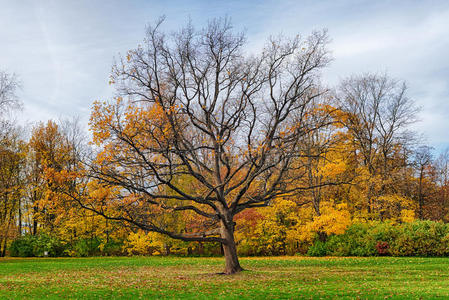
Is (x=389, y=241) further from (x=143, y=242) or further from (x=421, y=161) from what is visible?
(x=143, y=242)

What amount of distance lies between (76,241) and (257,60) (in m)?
24.4

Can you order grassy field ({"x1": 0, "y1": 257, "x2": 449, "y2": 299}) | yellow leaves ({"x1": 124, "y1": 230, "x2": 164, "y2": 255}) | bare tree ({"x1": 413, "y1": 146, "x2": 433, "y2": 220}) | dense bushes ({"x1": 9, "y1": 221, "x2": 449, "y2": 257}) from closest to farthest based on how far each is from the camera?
1. grassy field ({"x1": 0, "y1": 257, "x2": 449, "y2": 299})
2. dense bushes ({"x1": 9, "y1": 221, "x2": 449, "y2": 257})
3. yellow leaves ({"x1": 124, "y1": 230, "x2": 164, "y2": 255})
4. bare tree ({"x1": 413, "y1": 146, "x2": 433, "y2": 220})

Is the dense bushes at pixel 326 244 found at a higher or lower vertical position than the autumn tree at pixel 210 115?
lower

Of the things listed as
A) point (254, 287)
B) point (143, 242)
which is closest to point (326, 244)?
point (143, 242)

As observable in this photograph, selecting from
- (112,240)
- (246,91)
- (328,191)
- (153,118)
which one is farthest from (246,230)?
(153,118)

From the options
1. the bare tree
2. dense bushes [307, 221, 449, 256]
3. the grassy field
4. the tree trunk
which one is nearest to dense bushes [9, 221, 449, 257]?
dense bushes [307, 221, 449, 256]

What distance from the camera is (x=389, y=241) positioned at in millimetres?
24906

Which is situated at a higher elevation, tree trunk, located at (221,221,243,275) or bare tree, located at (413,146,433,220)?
bare tree, located at (413,146,433,220)

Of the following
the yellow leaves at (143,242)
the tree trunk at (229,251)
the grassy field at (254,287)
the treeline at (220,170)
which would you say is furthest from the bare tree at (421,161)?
the tree trunk at (229,251)

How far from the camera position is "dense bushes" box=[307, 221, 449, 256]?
2314 cm

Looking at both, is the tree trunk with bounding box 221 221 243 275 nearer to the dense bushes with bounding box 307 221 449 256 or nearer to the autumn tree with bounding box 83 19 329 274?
the autumn tree with bounding box 83 19 329 274

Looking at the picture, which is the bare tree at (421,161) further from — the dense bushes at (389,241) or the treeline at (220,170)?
the dense bushes at (389,241)

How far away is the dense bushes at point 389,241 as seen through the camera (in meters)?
23.1

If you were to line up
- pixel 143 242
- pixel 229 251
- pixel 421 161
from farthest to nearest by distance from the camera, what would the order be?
1. pixel 421 161
2. pixel 143 242
3. pixel 229 251
